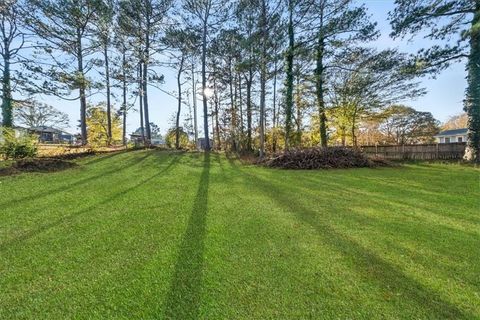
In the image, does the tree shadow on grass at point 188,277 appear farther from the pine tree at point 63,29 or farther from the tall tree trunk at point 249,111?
the tall tree trunk at point 249,111

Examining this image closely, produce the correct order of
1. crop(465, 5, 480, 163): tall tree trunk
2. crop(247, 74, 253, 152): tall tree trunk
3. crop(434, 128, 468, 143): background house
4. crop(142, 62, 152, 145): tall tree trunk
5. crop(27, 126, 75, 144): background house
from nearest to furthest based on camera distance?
crop(465, 5, 480, 163): tall tree trunk
crop(27, 126, 75, 144): background house
crop(142, 62, 152, 145): tall tree trunk
crop(247, 74, 253, 152): tall tree trunk
crop(434, 128, 468, 143): background house

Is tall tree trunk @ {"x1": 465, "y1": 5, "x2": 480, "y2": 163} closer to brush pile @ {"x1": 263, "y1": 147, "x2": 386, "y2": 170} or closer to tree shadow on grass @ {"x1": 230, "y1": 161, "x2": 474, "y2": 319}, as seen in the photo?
brush pile @ {"x1": 263, "y1": 147, "x2": 386, "y2": 170}

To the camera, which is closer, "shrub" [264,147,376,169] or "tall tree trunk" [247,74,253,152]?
"shrub" [264,147,376,169]

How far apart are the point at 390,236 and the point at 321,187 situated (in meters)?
2.54

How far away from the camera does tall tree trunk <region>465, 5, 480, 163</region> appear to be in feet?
29.2

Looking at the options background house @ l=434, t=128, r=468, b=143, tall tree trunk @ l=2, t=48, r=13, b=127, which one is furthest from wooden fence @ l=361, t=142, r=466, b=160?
background house @ l=434, t=128, r=468, b=143

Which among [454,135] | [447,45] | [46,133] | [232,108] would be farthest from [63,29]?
[454,135]

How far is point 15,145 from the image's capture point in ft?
24.8

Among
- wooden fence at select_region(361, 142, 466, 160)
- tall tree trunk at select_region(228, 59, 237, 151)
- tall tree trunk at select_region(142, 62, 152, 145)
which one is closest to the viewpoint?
wooden fence at select_region(361, 142, 466, 160)

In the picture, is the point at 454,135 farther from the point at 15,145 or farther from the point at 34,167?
the point at 15,145

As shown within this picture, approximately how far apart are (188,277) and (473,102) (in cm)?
1214

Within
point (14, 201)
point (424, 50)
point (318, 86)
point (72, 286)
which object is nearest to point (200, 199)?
point (72, 286)

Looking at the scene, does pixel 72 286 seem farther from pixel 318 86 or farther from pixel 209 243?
pixel 318 86

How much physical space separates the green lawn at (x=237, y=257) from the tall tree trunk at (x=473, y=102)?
7.68m
